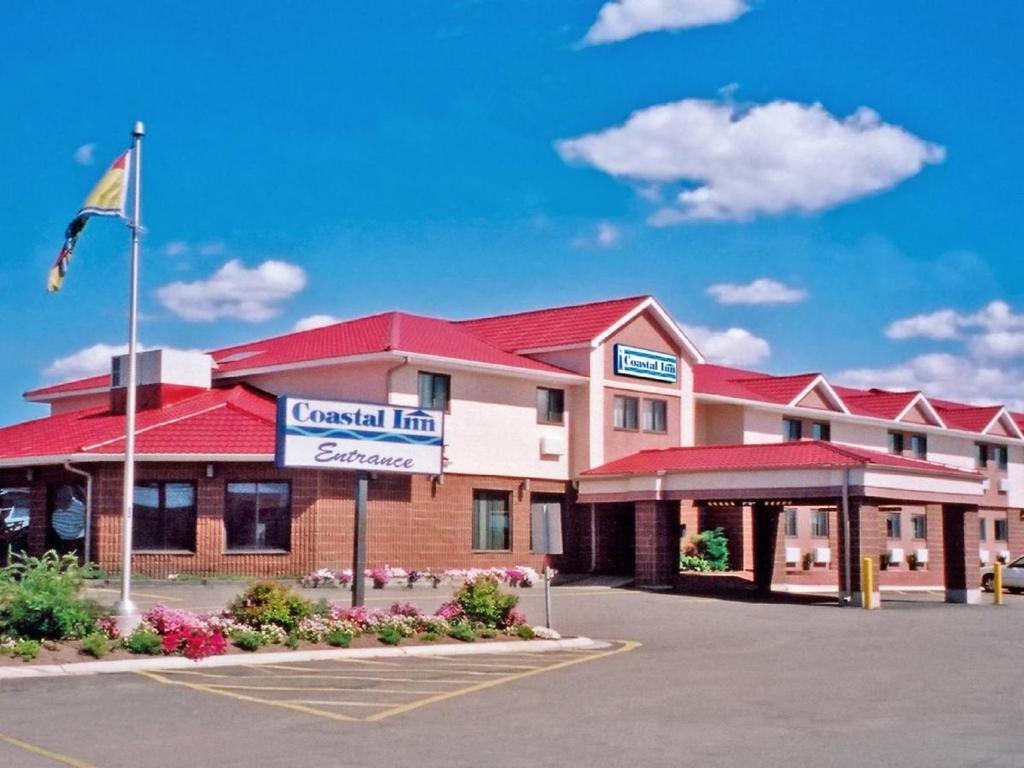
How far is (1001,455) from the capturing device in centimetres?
6156

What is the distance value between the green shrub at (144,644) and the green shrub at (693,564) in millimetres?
25815

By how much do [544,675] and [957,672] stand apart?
18.4 feet

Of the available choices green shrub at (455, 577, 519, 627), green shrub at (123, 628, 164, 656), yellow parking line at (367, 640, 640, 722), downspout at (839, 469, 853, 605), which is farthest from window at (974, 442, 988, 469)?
green shrub at (123, 628, 164, 656)

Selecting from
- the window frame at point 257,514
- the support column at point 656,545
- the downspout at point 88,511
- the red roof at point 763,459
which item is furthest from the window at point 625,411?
the downspout at point 88,511

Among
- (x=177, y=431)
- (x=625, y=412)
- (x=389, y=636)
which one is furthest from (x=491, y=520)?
(x=389, y=636)

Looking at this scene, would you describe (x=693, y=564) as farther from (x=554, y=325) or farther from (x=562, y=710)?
(x=562, y=710)

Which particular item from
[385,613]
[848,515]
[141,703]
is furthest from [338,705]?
[848,515]

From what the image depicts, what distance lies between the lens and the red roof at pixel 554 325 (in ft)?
131

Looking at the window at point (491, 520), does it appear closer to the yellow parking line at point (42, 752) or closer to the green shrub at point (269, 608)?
the green shrub at point (269, 608)

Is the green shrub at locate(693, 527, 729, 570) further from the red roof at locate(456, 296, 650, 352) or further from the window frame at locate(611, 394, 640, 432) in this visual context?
the red roof at locate(456, 296, 650, 352)

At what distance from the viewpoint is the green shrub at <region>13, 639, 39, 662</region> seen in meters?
15.8

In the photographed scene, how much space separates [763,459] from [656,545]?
397 cm

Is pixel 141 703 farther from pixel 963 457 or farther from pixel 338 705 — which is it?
pixel 963 457

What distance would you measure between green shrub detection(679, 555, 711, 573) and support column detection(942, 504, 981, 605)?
323 inches
